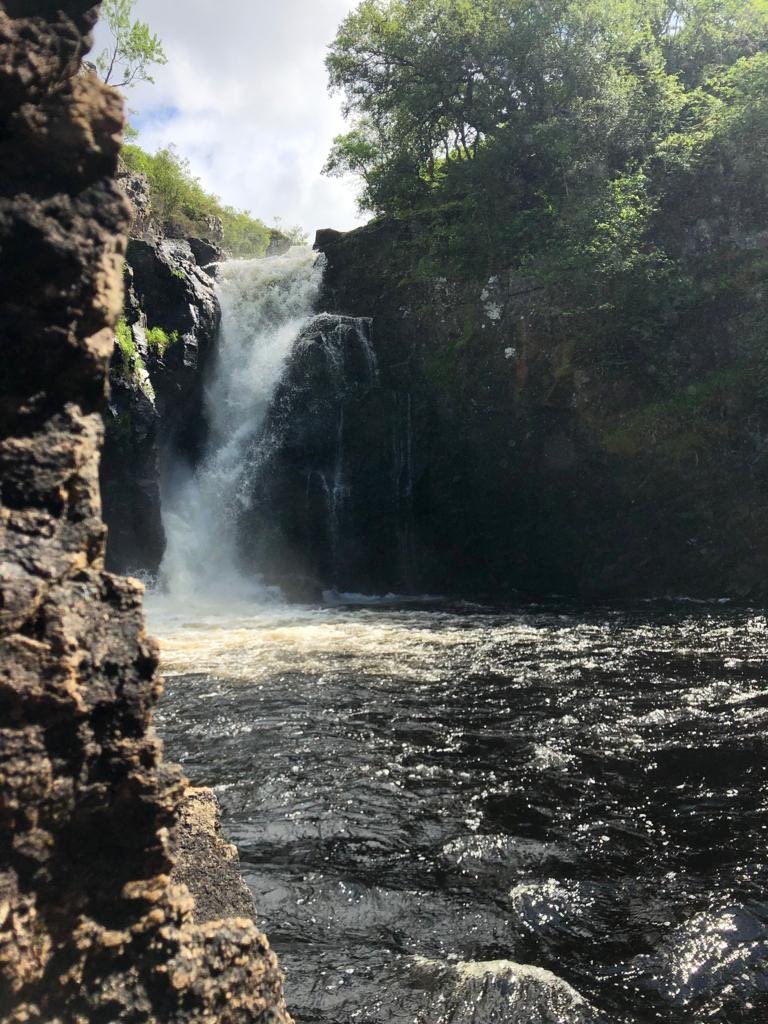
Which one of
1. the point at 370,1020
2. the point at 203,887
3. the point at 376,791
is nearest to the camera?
the point at 203,887

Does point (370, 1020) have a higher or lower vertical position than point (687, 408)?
lower

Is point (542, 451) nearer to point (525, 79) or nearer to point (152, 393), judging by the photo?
point (152, 393)

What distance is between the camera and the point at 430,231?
70.6 feet

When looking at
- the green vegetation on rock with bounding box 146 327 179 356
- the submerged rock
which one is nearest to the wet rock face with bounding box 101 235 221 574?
the green vegetation on rock with bounding box 146 327 179 356

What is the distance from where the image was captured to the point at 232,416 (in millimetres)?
21297

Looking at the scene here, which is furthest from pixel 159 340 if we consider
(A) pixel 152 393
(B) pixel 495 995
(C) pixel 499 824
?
(B) pixel 495 995

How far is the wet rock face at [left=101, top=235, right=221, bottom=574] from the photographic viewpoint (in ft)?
55.5

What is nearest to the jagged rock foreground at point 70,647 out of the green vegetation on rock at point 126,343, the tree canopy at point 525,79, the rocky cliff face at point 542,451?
the green vegetation on rock at point 126,343

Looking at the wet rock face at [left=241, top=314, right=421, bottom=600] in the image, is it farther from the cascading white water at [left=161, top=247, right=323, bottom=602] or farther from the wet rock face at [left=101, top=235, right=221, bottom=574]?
the wet rock face at [left=101, top=235, right=221, bottom=574]

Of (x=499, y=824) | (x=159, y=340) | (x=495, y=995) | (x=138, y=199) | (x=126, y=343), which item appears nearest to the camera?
(x=495, y=995)

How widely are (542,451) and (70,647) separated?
56.6 feet

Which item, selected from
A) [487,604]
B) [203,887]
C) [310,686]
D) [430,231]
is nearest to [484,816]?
[203,887]

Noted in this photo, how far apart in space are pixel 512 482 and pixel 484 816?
14.0 m

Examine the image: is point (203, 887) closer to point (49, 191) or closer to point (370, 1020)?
point (370, 1020)
